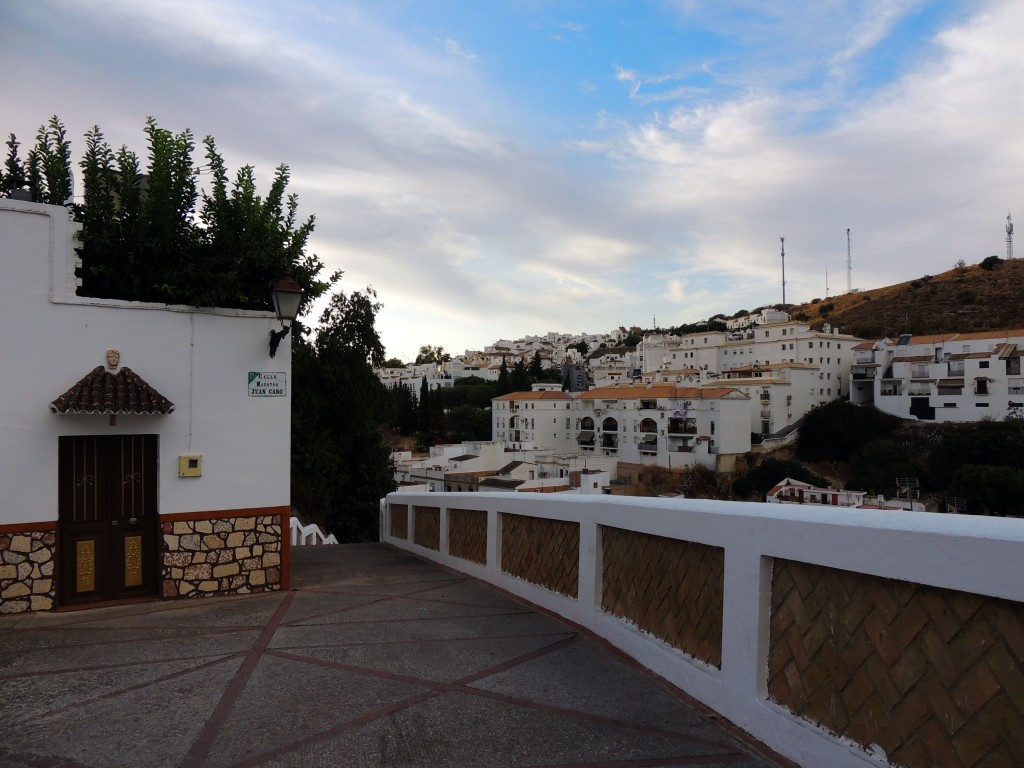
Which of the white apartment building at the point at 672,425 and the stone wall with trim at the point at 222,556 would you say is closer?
the stone wall with trim at the point at 222,556

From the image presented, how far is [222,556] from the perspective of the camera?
6.77m

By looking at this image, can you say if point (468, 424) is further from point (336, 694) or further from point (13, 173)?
point (336, 694)

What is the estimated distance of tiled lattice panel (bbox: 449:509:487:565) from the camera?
751 centimetres

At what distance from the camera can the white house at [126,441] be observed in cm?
586

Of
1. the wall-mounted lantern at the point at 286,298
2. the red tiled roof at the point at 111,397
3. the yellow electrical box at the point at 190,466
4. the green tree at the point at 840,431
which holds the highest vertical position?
the wall-mounted lantern at the point at 286,298

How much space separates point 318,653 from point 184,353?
354 centimetres

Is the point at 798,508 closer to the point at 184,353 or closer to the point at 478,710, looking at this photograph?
the point at 478,710

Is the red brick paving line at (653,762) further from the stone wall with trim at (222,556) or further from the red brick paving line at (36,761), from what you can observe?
the stone wall with trim at (222,556)

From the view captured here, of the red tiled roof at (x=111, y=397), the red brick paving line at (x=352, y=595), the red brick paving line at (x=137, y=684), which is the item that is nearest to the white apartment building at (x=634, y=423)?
the red brick paving line at (x=352, y=595)

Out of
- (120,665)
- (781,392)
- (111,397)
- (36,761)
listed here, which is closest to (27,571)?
(111,397)

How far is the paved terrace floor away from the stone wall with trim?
2.02 feet

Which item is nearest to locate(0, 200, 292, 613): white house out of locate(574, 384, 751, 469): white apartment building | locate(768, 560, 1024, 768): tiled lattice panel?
locate(768, 560, 1024, 768): tiled lattice panel

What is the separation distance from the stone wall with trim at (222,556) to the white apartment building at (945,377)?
67.7 m

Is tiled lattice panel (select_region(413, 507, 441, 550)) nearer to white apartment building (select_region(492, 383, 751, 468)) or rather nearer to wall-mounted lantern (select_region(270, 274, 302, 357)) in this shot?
wall-mounted lantern (select_region(270, 274, 302, 357))
